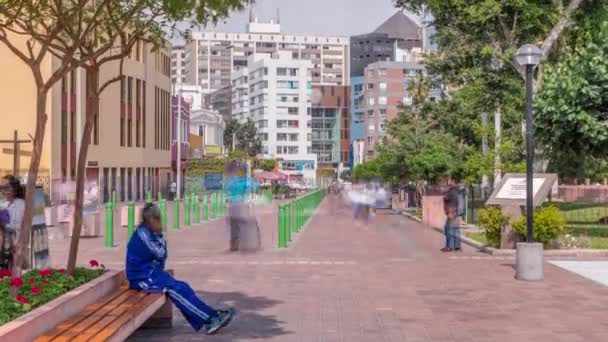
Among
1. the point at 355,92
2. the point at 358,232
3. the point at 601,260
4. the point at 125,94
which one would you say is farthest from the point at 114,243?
the point at 355,92

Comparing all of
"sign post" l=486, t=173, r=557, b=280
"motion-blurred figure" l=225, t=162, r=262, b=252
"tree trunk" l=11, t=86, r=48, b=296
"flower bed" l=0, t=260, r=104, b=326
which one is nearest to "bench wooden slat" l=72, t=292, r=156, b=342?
"flower bed" l=0, t=260, r=104, b=326

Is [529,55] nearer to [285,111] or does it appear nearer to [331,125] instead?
[285,111]

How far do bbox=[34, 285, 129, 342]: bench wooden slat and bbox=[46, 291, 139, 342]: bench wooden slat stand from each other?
3 cm

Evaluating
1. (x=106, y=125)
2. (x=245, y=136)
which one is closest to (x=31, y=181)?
(x=106, y=125)

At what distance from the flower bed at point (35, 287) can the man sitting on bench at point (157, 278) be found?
1.60 ft

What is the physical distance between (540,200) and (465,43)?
12.4m

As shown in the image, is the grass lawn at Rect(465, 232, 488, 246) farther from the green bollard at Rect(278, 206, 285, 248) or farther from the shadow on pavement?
the shadow on pavement

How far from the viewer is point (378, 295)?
1272 cm

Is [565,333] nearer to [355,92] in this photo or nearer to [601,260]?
[601,260]

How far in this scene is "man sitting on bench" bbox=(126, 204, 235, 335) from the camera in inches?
363

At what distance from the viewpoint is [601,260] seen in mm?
18484

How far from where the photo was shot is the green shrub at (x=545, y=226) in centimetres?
1953

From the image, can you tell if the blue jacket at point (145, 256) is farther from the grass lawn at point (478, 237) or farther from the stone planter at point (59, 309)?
the grass lawn at point (478, 237)

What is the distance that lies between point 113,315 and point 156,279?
4.77ft
